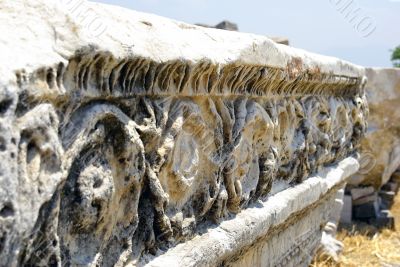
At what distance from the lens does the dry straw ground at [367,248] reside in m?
4.62

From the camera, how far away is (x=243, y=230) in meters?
2.24

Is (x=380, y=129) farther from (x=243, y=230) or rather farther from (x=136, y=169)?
(x=136, y=169)

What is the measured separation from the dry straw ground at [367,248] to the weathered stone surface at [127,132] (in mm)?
2054

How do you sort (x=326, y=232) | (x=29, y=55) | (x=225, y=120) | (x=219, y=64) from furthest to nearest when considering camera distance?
(x=326, y=232) < (x=225, y=120) < (x=219, y=64) < (x=29, y=55)

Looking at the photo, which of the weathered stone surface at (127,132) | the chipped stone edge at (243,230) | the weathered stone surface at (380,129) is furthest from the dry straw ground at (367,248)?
the weathered stone surface at (127,132)

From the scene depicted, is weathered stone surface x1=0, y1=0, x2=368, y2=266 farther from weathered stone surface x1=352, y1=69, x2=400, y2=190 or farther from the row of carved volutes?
weathered stone surface x1=352, y1=69, x2=400, y2=190


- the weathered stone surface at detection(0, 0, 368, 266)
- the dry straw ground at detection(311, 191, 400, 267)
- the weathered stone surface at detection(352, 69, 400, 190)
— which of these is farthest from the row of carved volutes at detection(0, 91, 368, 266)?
the weathered stone surface at detection(352, 69, 400, 190)

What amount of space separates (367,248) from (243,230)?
10.6 feet

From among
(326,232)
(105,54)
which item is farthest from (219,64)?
(326,232)

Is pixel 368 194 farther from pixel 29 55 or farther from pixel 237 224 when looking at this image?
pixel 29 55

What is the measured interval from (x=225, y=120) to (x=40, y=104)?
1073 millimetres

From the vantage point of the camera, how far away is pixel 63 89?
126 centimetres

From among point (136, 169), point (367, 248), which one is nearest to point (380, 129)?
point (367, 248)

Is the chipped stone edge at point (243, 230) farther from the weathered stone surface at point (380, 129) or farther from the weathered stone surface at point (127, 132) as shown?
the weathered stone surface at point (380, 129)
